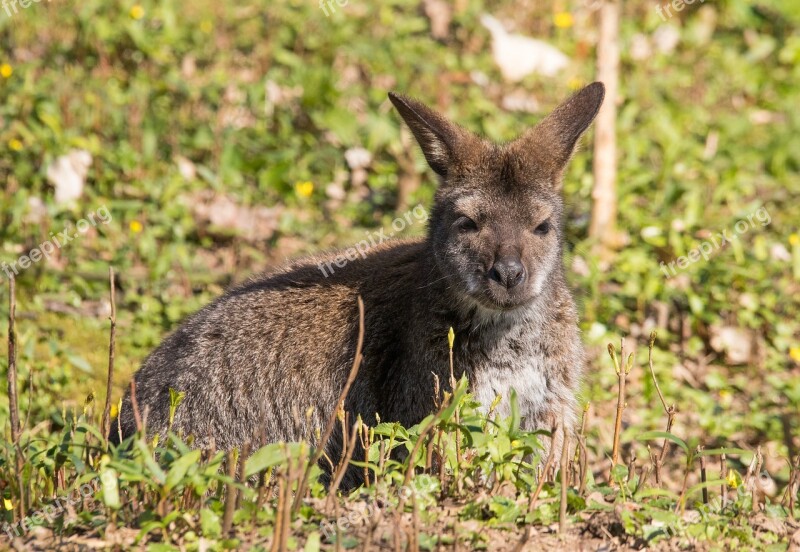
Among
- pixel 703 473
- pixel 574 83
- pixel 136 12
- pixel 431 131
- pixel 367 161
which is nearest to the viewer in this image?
pixel 703 473

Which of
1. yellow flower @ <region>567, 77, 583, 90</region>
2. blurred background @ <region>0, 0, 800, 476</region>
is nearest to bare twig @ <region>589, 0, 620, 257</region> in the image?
blurred background @ <region>0, 0, 800, 476</region>

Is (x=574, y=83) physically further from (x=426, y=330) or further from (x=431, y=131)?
(x=426, y=330)

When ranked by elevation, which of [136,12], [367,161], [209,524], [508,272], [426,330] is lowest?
[209,524]

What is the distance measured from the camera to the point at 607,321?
8391mm

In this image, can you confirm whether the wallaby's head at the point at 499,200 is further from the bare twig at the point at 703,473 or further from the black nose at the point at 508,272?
the bare twig at the point at 703,473

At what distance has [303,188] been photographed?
973 centimetres

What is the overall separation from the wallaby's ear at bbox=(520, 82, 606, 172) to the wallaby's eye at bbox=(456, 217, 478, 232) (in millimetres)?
570

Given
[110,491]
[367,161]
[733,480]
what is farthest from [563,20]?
[110,491]

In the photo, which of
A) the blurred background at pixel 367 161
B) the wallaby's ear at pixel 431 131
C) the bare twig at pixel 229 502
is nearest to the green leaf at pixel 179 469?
the bare twig at pixel 229 502

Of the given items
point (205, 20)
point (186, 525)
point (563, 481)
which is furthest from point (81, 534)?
point (205, 20)

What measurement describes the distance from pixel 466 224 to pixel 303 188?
454 cm

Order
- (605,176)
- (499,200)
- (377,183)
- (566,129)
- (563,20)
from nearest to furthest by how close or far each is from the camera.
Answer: (499,200) < (566,129) < (605,176) < (377,183) < (563,20)

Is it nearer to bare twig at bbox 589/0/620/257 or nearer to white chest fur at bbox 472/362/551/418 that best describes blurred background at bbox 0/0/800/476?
bare twig at bbox 589/0/620/257

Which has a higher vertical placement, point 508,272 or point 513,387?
point 508,272
